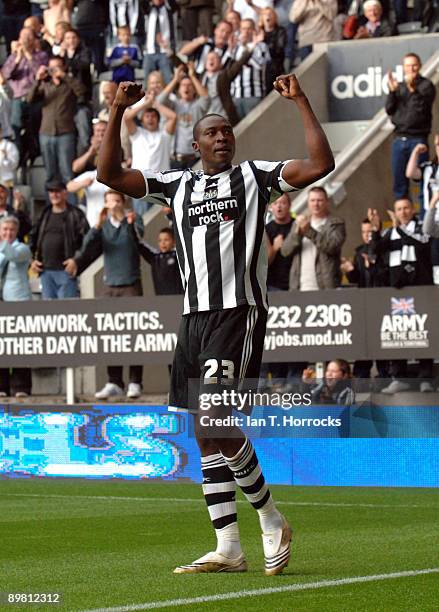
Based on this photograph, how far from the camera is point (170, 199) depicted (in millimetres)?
8008

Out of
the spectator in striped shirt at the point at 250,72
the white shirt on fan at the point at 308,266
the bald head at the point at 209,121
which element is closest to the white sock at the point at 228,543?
the bald head at the point at 209,121

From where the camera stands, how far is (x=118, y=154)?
7.76 meters

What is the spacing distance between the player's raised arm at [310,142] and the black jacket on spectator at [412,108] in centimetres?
1107

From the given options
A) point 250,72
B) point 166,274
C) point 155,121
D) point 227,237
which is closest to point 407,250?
point 166,274

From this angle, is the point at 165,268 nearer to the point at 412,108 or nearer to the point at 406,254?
the point at 406,254

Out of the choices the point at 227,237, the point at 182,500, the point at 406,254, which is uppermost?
the point at 227,237

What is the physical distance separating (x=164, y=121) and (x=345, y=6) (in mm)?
3990

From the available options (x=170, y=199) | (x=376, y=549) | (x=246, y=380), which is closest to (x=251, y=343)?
(x=246, y=380)

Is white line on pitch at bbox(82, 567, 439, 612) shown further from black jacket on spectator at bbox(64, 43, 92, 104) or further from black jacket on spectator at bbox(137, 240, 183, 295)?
black jacket on spectator at bbox(64, 43, 92, 104)

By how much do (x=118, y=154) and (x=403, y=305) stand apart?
7559 millimetres

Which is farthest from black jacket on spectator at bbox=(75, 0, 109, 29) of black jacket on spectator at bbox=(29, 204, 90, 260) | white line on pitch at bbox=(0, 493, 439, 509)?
white line on pitch at bbox=(0, 493, 439, 509)

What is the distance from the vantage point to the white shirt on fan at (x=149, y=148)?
65.4ft

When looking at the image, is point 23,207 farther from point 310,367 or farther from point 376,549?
point 376,549

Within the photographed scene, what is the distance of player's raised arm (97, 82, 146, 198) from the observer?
761cm
